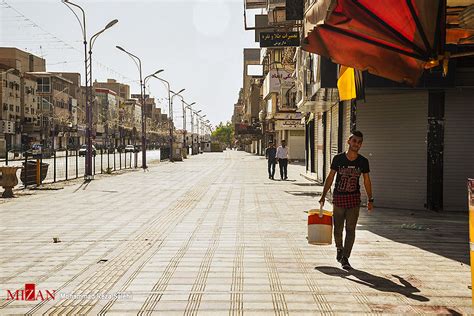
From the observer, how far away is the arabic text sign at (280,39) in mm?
21550

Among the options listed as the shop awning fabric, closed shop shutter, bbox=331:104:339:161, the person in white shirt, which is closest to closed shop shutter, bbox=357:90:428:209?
closed shop shutter, bbox=331:104:339:161

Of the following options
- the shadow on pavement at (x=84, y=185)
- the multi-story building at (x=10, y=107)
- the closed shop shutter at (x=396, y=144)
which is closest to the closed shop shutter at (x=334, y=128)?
the closed shop shutter at (x=396, y=144)

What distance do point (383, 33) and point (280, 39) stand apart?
15340mm

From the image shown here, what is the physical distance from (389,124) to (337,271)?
7.33 metres

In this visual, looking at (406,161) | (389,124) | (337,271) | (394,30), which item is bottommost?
(337,271)

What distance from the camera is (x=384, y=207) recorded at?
13.2m

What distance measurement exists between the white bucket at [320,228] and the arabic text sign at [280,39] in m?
15.1

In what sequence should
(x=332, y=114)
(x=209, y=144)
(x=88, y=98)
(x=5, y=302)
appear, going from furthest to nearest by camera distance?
(x=209, y=144), (x=88, y=98), (x=332, y=114), (x=5, y=302)

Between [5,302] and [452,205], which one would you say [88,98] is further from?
[5,302]

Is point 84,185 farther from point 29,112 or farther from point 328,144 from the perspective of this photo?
point 29,112

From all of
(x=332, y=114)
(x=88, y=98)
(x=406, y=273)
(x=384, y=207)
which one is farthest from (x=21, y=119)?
(x=406, y=273)

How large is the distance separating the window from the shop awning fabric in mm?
91111

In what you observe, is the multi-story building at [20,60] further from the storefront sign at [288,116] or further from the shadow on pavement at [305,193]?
the shadow on pavement at [305,193]

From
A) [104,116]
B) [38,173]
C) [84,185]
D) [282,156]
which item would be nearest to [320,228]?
[38,173]
